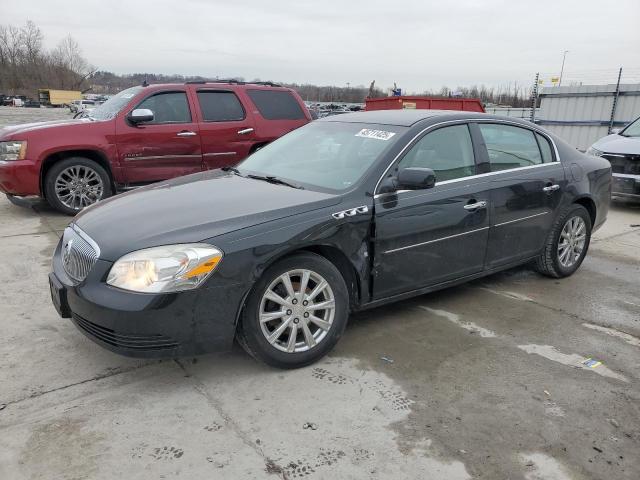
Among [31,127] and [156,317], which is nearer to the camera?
[156,317]

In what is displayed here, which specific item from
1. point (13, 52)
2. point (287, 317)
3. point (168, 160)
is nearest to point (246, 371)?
point (287, 317)

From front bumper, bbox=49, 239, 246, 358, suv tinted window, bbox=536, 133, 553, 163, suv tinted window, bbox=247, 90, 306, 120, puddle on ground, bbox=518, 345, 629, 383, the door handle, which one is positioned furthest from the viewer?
suv tinted window, bbox=247, 90, 306, 120

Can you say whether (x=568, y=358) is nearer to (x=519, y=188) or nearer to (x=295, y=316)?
(x=519, y=188)

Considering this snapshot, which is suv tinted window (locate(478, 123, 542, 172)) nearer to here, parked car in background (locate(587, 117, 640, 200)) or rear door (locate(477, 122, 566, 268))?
rear door (locate(477, 122, 566, 268))

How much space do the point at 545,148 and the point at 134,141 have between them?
17.1ft

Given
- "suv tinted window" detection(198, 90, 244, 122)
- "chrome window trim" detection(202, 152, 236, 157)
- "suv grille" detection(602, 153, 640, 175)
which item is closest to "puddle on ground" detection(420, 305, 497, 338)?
"chrome window trim" detection(202, 152, 236, 157)

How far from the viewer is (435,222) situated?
12.3 ft

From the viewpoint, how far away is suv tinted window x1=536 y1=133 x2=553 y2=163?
4750mm

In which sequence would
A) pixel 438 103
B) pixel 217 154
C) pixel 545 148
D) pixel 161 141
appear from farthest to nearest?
pixel 438 103, pixel 217 154, pixel 161 141, pixel 545 148

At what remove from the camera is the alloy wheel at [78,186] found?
703 cm

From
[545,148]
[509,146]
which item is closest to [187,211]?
[509,146]

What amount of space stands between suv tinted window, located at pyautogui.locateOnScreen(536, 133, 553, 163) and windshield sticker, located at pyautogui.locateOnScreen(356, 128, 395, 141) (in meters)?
1.74

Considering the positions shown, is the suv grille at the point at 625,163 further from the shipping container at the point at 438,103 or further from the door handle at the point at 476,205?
the shipping container at the point at 438,103

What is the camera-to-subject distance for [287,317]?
10.2ft
